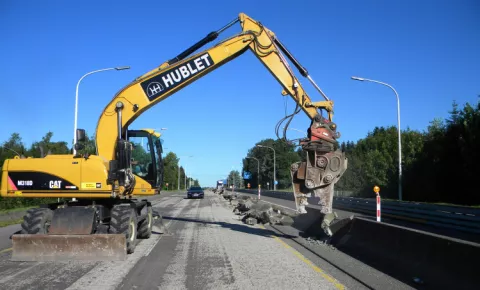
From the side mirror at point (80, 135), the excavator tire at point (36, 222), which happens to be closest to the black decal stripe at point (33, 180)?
the excavator tire at point (36, 222)

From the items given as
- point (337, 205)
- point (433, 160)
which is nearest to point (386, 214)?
point (337, 205)

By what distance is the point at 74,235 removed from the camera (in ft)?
33.5

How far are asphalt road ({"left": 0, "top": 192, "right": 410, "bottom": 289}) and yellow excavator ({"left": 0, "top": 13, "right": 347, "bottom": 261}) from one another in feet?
1.73

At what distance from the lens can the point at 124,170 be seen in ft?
37.4

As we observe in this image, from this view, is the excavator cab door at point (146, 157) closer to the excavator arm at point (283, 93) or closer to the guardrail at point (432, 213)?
the excavator arm at point (283, 93)

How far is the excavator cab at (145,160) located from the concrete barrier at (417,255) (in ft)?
19.6

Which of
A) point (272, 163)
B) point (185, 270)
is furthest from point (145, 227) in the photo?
point (272, 163)

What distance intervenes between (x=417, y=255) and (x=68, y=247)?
739cm

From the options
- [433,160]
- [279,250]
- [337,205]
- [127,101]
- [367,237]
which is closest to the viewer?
[367,237]

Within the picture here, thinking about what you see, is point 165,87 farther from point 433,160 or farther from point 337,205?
point 433,160

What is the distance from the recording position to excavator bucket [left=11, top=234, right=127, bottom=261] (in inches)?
392

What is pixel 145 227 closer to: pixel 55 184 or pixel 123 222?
pixel 123 222

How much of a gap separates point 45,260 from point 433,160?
135ft

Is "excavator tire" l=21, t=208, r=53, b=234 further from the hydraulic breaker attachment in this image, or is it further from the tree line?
the tree line
